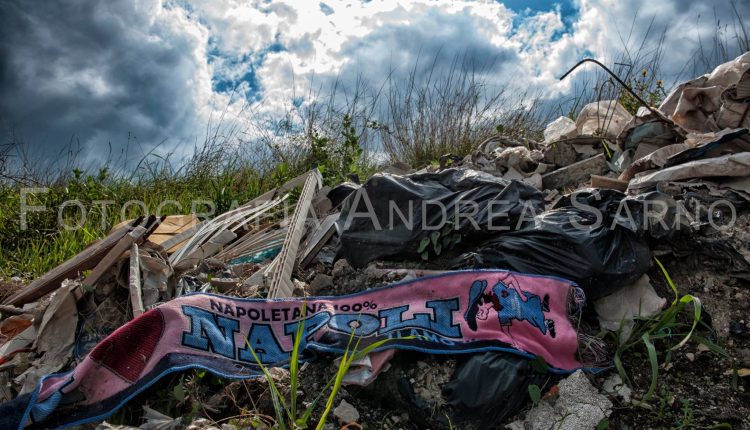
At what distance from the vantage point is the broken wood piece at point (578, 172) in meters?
4.40

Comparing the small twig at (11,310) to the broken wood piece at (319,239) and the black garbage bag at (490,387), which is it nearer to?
the broken wood piece at (319,239)

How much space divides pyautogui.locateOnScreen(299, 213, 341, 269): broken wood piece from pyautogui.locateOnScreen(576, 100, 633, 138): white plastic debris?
2.72 metres

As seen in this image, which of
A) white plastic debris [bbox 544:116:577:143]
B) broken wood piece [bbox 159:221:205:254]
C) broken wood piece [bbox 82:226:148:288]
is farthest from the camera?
white plastic debris [bbox 544:116:577:143]

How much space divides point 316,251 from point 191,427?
1.91 metres

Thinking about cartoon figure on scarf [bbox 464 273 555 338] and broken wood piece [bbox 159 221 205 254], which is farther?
broken wood piece [bbox 159 221 205 254]

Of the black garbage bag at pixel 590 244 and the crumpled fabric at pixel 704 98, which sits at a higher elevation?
the crumpled fabric at pixel 704 98

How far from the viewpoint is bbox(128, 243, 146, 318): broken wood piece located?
299 centimetres

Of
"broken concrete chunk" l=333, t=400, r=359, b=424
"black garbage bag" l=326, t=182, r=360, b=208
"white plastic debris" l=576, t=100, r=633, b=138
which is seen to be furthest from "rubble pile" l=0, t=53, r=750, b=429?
"white plastic debris" l=576, t=100, r=633, b=138

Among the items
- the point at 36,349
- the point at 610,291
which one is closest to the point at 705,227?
the point at 610,291

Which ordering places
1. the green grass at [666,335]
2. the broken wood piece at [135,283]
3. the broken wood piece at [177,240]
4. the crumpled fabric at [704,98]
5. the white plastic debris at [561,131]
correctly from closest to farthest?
1. the green grass at [666,335]
2. the broken wood piece at [135,283]
3. the broken wood piece at [177,240]
4. the crumpled fabric at [704,98]
5. the white plastic debris at [561,131]

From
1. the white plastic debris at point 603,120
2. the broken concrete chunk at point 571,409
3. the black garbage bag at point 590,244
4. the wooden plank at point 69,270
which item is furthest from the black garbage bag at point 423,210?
the white plastic debris at point 603,120

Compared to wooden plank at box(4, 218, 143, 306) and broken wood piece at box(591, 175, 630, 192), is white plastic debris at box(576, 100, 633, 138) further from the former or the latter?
wooden plank at box(4, 218, 143, 306)

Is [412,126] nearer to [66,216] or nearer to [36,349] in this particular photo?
[66,216]

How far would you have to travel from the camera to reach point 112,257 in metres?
3.20
